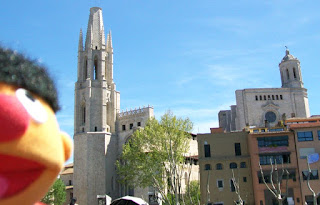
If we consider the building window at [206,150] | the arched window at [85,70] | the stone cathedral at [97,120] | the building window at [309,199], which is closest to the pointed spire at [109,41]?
the stone cathedral at [97,120]

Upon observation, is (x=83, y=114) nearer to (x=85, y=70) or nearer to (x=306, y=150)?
(x=85, y=70)

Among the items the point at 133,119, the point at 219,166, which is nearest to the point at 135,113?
the point at 133,119

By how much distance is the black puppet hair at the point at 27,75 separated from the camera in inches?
112

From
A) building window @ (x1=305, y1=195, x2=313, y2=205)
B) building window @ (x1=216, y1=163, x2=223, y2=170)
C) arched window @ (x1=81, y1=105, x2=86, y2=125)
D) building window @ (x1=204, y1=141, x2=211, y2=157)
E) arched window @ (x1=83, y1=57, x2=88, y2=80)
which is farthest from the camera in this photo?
arched window @ (x1=83, y1=57, x2=88, y2=80)

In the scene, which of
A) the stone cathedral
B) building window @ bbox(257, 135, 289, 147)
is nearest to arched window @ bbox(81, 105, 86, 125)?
the stone cathedral

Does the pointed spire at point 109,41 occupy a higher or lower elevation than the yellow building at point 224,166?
higher

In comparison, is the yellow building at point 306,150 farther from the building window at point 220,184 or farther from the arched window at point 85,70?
the arched window at point 85,70

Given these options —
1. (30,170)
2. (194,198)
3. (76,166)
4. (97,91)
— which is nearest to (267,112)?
(194,198)

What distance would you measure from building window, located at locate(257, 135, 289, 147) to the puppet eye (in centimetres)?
3568

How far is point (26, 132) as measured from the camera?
2.78 m

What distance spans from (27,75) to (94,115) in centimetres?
5618

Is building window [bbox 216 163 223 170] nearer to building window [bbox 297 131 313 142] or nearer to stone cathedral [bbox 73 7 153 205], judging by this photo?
building window [bbox 297 131 313 142]

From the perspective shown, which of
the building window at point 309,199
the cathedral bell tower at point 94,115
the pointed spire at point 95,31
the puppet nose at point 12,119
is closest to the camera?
the puppet nose at point 12,119

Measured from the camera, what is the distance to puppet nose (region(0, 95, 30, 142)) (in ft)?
8.59
